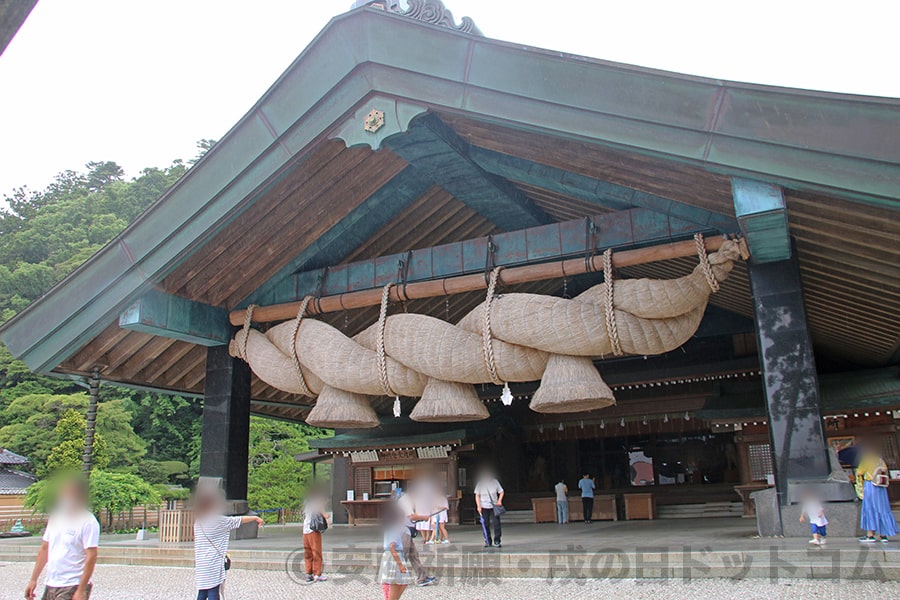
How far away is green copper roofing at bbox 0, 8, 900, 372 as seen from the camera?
17.2 feet

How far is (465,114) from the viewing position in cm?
648

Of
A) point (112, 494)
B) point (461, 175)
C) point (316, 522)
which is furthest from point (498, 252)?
point (112, 494)

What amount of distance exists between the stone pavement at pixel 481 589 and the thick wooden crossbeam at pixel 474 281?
128 inches

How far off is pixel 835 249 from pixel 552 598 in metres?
4.20

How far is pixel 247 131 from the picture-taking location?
736 centimetres

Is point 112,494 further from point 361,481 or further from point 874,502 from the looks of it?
point 874,502

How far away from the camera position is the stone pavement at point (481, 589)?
4.86 m

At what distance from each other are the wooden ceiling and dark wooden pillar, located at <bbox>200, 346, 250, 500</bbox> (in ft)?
2.80

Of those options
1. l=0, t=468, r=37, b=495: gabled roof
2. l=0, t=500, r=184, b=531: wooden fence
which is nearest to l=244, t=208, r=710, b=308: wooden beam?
l=0, t=500, r=184, b=531: wooden fence

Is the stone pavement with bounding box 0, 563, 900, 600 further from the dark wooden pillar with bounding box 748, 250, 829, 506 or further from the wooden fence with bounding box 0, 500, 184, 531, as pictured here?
the wooden fence with bounding box 0, 500, 184, 531

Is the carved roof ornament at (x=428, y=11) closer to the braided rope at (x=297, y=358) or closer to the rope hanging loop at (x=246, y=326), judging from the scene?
the braided rope at (x=297, y=358)

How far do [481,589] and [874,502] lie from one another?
352cm

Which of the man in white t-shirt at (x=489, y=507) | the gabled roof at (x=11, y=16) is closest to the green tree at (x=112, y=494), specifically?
the man in white t-shirt at (x=489, y=507)

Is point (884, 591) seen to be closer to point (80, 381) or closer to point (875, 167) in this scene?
point (875, 167)
